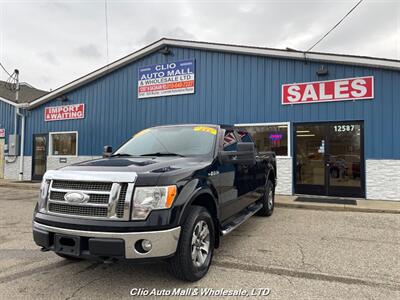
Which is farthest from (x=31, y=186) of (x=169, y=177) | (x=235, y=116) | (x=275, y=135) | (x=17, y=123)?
(x=169, y=177)

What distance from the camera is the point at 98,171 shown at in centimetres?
321

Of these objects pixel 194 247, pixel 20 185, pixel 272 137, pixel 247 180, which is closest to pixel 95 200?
pixel 194 247

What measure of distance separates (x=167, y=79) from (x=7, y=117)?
10023 millimetres

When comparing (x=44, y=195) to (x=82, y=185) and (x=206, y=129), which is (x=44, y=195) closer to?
(x=82, y=185)

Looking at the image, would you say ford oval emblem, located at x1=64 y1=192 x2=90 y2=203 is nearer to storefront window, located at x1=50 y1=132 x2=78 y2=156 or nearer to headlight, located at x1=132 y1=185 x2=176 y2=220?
headlight, located at x1=132 y1=185 x2=176 y2=220

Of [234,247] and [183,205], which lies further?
[234,247]

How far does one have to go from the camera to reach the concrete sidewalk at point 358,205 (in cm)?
759

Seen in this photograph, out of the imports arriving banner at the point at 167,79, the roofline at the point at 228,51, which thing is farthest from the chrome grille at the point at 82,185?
the imports arriving banner at the point at 167,79

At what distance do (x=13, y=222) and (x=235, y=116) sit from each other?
7425 mm

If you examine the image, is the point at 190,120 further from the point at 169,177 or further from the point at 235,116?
the point at 169,177

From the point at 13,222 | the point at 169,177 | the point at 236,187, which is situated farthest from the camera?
the point at 13,222

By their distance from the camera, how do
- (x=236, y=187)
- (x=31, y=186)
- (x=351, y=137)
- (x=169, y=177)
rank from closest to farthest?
1. (x=169, y=177)
2. (x=236, y=187)
3. (x=351, y=137)
4. (x=31, y=186)

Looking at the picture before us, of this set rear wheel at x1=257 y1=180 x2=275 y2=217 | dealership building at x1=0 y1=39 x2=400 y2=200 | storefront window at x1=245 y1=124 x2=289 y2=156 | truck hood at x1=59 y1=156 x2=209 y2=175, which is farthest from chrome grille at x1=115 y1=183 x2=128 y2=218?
dealership building at x1=0 y1=39 x2=400 y2=200

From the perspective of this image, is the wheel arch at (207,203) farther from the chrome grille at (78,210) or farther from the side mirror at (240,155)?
the chrome grille at (78,210)
